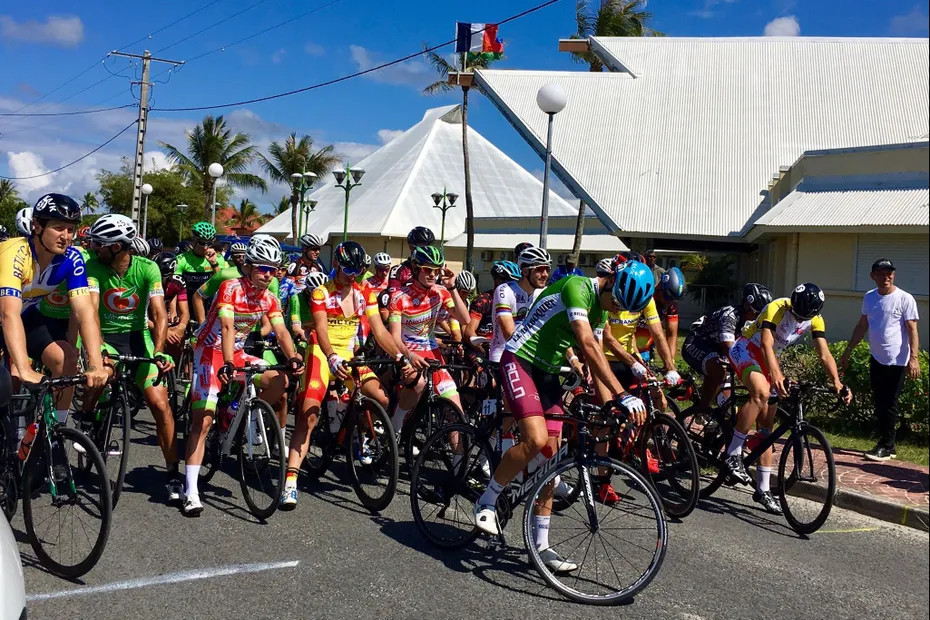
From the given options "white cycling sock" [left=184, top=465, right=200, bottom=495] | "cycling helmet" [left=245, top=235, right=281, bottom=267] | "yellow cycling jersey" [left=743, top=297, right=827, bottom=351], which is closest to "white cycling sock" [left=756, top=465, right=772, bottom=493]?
"yellow cycling jersey" [left=743, top=297, right=827, bottom=351]

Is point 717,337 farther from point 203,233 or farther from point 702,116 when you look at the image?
point 702,116

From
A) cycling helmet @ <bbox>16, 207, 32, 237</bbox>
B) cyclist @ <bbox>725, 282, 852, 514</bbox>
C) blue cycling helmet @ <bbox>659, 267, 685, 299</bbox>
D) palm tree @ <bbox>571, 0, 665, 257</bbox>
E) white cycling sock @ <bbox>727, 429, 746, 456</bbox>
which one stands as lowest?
white cycling sock @ <bbox>727, 429, 746, 456</bbox>

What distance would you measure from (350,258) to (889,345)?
18.8 feet

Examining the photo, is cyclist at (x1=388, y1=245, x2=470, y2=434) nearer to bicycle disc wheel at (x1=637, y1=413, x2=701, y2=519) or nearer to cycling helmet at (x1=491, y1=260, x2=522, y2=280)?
cycling helmet at (x1=491, y1=260, x2=522, y2=280)

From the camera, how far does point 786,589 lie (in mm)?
5262

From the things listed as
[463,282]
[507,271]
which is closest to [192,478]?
[507,271]

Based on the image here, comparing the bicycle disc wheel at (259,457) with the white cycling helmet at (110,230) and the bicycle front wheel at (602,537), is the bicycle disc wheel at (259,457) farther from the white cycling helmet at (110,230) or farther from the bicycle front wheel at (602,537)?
the bicycle front wheel at (602,537)

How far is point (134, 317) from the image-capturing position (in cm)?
705

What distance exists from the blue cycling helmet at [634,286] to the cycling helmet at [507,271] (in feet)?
13.1

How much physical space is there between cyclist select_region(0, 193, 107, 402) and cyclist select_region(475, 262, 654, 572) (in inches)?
95.6

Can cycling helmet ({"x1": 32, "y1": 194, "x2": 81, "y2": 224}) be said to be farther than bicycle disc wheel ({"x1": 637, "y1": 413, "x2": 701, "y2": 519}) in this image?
No

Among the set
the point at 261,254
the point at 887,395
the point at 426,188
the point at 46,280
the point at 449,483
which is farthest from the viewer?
the point at 426,188

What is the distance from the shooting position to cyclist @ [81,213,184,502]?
21.8 feet

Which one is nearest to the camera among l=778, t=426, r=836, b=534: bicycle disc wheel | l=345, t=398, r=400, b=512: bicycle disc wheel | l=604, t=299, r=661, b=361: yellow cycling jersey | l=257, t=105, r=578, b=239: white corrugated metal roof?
l=345, t=398, r=400, b=512: bicycle disc wheel
